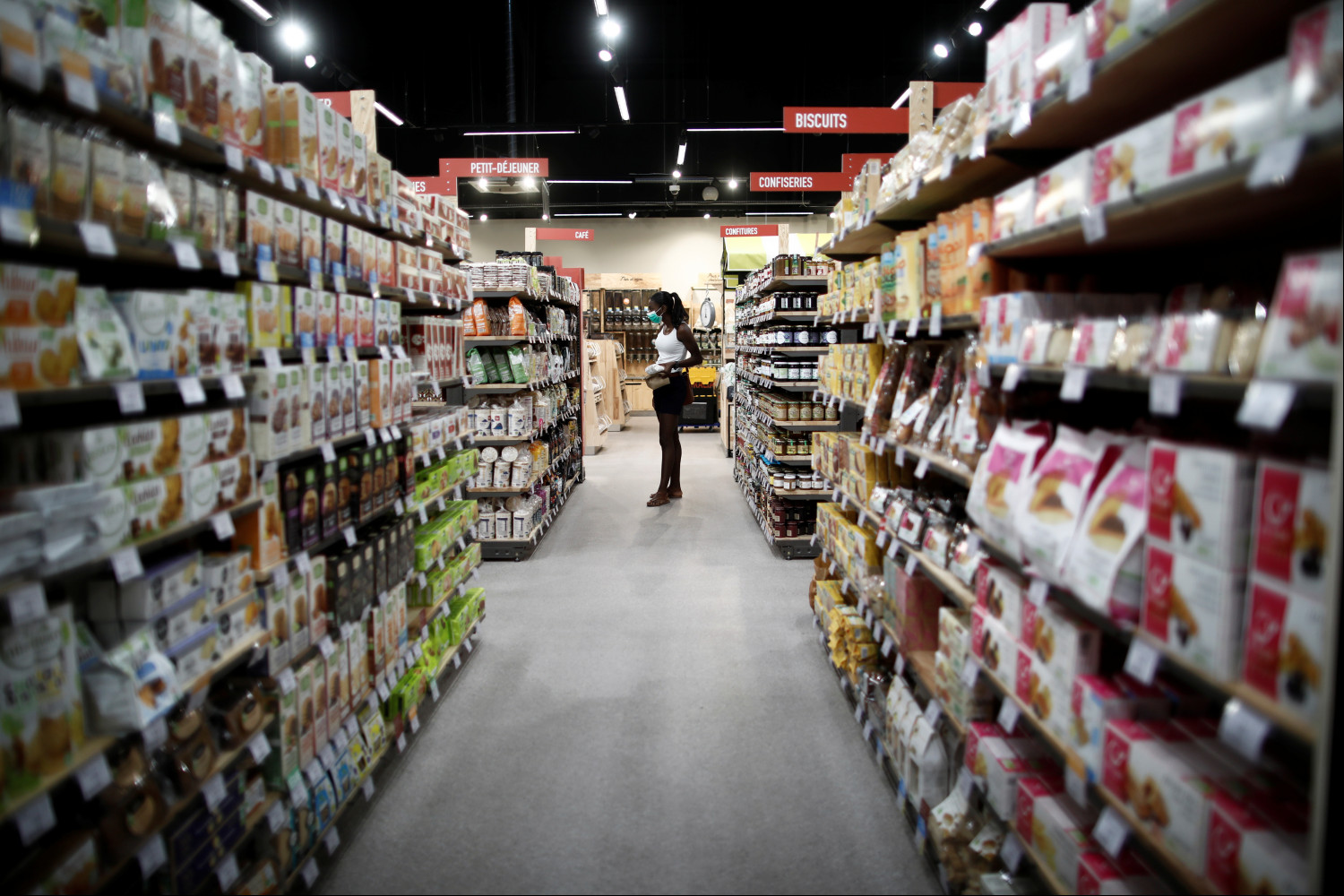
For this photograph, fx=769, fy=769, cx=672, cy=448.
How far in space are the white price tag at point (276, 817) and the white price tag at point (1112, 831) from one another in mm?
2104

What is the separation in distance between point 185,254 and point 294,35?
24.9 feet

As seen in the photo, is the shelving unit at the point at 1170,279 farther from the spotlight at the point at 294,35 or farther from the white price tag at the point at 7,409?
the spotlight at the point at 294,35

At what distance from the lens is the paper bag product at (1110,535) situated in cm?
148

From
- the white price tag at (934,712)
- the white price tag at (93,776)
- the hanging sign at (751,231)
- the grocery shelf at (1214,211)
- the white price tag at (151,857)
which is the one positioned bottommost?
the white price tag at (934,712)

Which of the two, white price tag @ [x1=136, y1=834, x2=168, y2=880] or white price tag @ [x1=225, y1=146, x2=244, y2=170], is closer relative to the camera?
white price tag @ [x1=136, y1=834, x2=168, y2=880]

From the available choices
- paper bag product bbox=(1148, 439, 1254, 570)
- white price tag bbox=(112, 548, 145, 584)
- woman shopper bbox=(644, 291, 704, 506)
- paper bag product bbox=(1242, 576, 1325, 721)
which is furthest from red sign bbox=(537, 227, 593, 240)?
paper bag product bbox=(1242, 576, 1325, 721)

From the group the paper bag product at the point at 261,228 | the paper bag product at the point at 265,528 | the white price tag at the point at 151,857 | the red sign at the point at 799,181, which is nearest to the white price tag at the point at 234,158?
the paper bag product at the point at 261,228

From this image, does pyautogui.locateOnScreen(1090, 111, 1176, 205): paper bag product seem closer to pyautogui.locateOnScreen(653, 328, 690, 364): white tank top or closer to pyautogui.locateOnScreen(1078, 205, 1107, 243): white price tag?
pyautogui.locateOnScreen(1078, 205, 1107, 243): white price tag

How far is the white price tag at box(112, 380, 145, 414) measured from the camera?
5.46 feet

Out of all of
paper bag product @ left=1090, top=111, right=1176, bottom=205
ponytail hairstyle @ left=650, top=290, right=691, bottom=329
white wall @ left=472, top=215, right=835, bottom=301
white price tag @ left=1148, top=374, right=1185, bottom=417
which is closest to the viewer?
white price tag @ left=1148, top=374, right=1185, bottom=417

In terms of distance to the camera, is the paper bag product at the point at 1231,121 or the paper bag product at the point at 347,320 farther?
the paper bag product at the point at 347,320

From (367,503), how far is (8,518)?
5.31 feet

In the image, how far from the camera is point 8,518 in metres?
1.36

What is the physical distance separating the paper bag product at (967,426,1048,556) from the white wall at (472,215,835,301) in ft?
53.5
